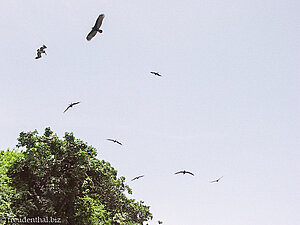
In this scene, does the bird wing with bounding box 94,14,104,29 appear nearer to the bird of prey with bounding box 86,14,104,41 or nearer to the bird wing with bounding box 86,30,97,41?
the bird of prey with bounding box 86,14,104,41

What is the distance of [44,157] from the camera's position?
16.5 metres

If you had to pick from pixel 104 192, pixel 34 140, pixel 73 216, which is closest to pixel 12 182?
pixel 34 140

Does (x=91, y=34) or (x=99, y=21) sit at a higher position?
(x=99, y=21)

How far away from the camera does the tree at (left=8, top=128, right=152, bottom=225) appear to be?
1566cm

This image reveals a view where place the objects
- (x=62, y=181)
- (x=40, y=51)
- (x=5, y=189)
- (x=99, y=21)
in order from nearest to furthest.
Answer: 1. (x=99, y=21)
2. (x=40, y=51)
3. (x=5, y=189)
4. (x=62, y=181)

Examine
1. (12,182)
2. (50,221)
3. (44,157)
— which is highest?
(44,157)

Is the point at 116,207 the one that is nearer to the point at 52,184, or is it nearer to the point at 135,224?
the point at 135,224

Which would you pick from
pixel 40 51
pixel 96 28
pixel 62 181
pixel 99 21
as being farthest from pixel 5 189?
pixel 99 21

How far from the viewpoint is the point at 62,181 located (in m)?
16.2

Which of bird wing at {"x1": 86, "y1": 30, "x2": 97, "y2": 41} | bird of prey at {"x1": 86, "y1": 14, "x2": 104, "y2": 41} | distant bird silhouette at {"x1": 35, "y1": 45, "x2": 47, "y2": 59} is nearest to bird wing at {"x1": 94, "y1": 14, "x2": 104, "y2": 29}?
bird of prey at {"x1": 86, "y1": 14, "x2": 104, "y2": 41}

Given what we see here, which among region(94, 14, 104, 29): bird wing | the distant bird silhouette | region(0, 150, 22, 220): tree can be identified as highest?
the distant bird silhouette

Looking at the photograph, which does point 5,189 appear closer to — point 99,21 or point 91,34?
point 91,34

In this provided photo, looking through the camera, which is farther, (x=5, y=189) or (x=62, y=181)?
(x=62, y=181)

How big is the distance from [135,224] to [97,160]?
15.1ft
